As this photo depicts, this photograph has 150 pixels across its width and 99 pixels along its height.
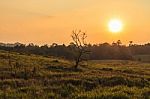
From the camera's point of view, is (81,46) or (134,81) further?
(81,46)

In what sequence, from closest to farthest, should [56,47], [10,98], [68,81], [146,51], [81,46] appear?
1. [10,98]
2. [68,81]
3. [81,46]
4. [56,47]
5. [146,51]

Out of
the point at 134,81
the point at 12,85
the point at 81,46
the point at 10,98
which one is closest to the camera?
the point at 10,98

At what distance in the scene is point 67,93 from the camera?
25.0 meters

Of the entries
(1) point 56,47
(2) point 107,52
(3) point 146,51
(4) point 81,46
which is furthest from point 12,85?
(3) point 146,51

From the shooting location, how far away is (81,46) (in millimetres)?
68875

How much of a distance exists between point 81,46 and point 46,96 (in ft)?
152

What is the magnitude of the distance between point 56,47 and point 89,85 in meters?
116

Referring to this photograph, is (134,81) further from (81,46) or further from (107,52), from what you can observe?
(107,52)

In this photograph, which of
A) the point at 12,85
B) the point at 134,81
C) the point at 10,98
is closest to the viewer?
the point at 10,98

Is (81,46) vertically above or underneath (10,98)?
above

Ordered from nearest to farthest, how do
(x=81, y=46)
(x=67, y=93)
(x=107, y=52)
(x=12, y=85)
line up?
(x=67, y=93) < (x=12, y=85) < (x=81, y=46) < (x=107, y=52)

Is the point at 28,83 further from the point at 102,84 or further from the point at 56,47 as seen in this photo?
the point at 56,47

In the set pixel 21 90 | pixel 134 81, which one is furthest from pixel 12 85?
pixel 134 81

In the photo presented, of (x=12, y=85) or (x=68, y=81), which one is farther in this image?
(x=68, y=81)
